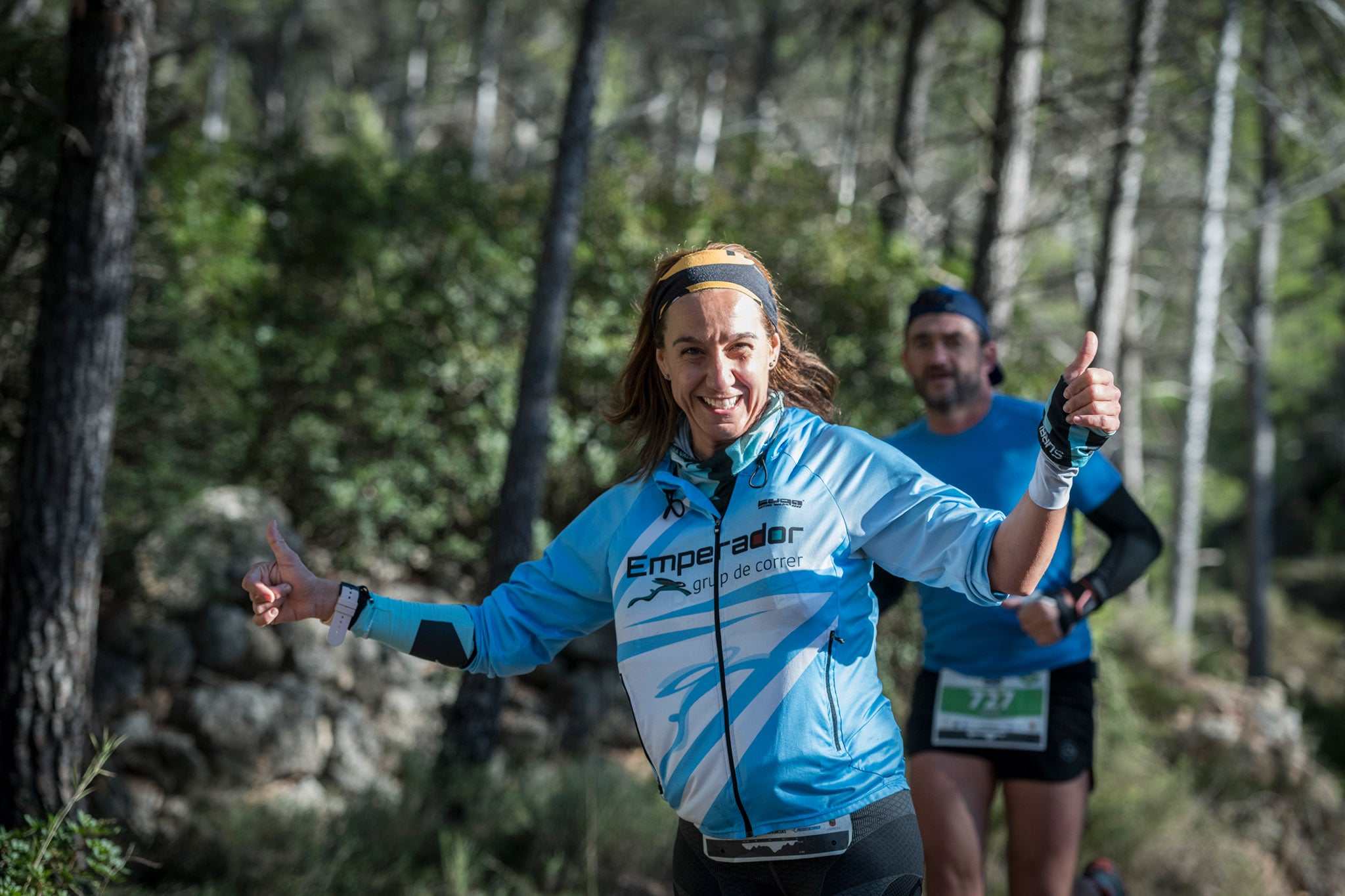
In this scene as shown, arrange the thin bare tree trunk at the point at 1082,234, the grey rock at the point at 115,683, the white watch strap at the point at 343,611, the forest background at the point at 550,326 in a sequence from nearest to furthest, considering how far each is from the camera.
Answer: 1. the white watch strap at the point at 343,611
2. the forest background at the point at 550,326
3. the grey rock at the point at 115,683
4. the thin bare tree trunk at the point at 1082,234

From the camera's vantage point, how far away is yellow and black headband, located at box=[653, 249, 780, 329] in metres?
2.14

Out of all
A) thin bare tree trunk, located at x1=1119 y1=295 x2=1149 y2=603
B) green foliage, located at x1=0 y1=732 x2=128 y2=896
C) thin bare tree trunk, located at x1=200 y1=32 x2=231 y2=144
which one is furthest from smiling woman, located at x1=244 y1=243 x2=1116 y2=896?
thin bare tree trunk, located at x1=200 y1=32 x2=231 y2=144

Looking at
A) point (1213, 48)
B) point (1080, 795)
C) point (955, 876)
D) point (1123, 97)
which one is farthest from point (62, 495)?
point (1213, 48)

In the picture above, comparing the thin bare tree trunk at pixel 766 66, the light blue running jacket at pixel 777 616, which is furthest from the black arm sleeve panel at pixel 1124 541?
the thin bare tree trunk at pixel 766 66

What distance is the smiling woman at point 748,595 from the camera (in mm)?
1908

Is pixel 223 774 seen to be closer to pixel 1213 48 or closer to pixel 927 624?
pixel 927 624

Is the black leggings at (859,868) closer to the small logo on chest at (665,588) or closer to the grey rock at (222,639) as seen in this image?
the small logo on chest at (665,588)

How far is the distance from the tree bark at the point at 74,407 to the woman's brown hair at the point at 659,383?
2909 millimetres

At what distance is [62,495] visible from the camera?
4242mm

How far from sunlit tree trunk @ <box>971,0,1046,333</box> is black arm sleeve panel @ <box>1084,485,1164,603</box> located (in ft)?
12.1

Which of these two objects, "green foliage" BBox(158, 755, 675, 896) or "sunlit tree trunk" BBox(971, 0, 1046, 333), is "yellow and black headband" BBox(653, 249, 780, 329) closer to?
"green foliage" BBox(158, 755, 675, 896)

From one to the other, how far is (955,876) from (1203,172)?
42.6 ft

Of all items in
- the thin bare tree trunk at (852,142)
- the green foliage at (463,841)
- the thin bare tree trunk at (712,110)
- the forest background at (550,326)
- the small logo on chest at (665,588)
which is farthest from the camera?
the thin bare tree trunk at (712,110)

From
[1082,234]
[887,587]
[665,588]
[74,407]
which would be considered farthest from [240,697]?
[1082,234]
